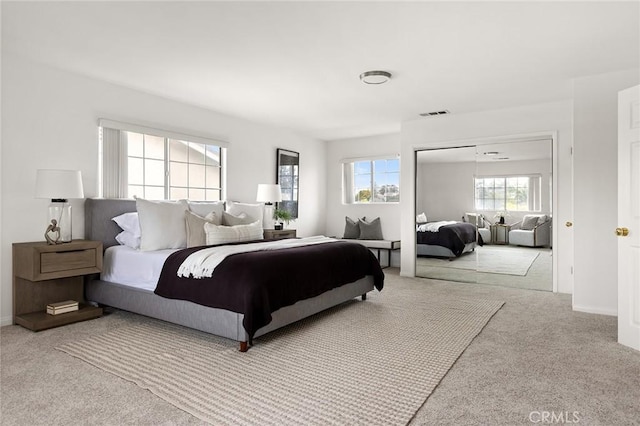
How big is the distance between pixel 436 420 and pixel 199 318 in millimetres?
1940

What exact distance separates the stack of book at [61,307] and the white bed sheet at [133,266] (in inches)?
13.9

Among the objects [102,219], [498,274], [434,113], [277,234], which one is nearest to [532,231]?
[498,274]

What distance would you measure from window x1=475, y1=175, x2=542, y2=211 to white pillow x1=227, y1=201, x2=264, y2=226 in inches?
124

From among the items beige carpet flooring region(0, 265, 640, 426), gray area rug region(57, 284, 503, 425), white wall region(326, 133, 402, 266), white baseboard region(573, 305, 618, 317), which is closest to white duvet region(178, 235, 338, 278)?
gray area rug region(57, 284, 503, 425)

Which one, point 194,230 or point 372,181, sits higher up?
point 372,181

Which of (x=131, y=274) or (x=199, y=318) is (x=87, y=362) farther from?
(x=131, y=274)

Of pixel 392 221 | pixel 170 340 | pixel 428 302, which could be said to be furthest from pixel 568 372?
pixel 392 221

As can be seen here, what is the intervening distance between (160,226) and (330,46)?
7.63ft

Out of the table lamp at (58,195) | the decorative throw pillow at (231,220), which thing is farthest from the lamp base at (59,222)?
the decorative throw pillow at (231,220)

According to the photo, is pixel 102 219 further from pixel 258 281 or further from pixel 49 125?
pixel 258 281

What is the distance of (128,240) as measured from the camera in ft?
13.2

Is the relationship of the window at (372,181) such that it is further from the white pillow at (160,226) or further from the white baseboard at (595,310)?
the white pillow at (160,226)

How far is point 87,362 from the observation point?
2.66 metres

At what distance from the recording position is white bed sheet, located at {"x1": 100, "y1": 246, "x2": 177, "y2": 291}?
3.45 metres
